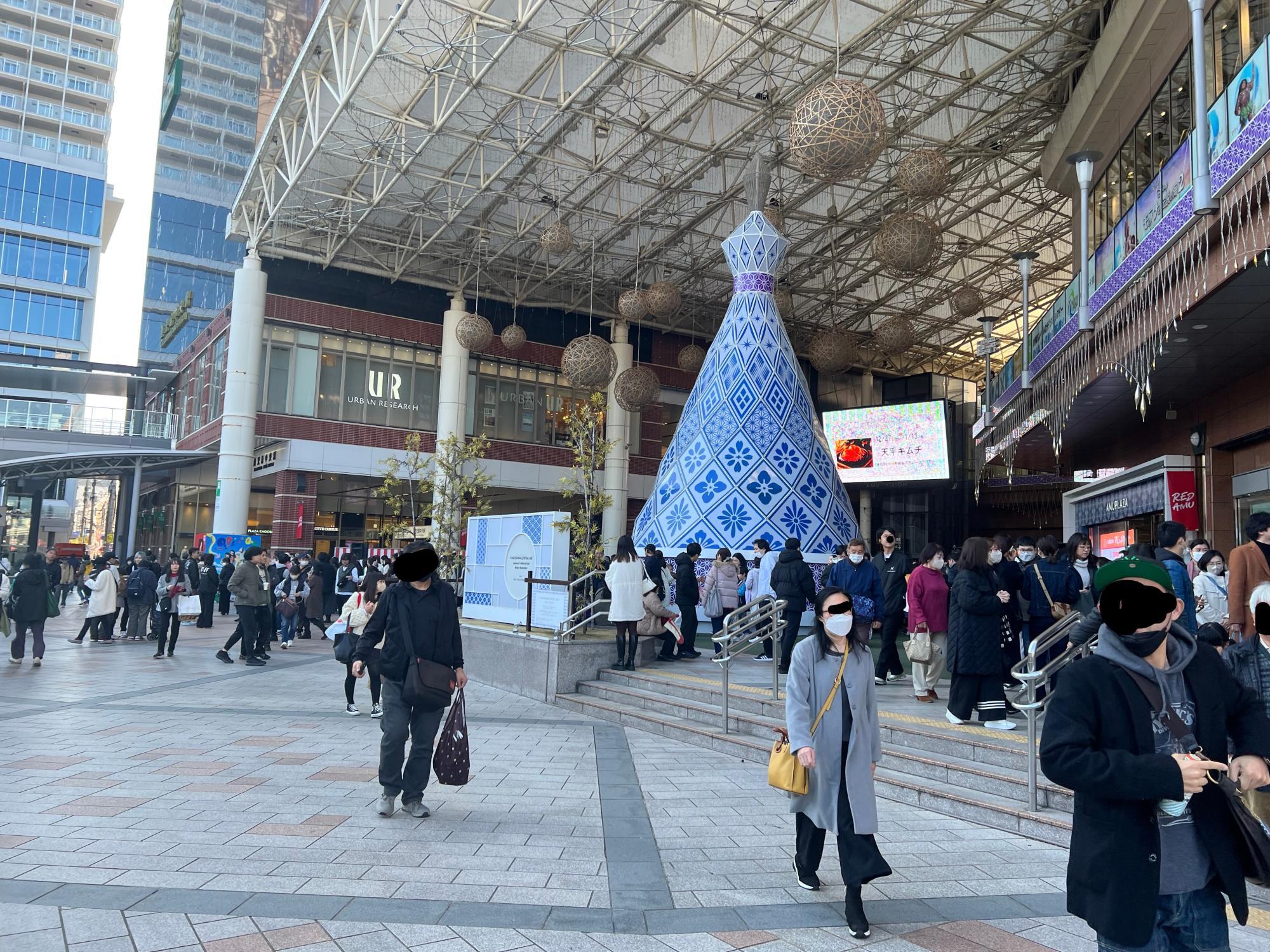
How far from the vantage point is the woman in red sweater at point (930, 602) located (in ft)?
23.0

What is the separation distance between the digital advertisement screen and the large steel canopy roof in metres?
4.23

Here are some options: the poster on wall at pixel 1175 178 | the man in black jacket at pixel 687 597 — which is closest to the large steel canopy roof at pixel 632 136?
the poster on wall at pixel 1175 178

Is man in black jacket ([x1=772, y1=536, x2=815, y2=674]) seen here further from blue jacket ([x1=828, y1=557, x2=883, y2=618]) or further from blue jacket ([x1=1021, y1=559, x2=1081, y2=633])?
blue jacket ([x1=1021, y1=559, x2=1081, y2=633])

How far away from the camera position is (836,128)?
10312 mm

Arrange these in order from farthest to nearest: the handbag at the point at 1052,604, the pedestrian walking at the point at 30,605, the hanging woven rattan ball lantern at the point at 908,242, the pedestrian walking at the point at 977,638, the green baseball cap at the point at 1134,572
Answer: the hanging woven rattan ball lantern at the point at 908,242
the pedestrian walking at the point at 30,605
the handbag at the point at 1052,604
the pedestrian walking at the point at 977,638
the green baseball cap at the point at 1134,572

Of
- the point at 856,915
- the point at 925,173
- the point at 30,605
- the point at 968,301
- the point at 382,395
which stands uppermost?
the point at 968,301

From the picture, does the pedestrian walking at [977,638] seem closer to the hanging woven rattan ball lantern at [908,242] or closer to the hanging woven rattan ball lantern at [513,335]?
the hanging woven rattan ball lantern at [908,242]

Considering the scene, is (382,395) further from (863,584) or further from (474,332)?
(863,584)

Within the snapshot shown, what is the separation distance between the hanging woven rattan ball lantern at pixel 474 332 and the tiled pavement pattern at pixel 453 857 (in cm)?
1449

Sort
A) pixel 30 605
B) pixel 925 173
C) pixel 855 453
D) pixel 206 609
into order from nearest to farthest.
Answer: pixel 30 605 → pixel 925 173 → pixel 206 609 → pixel 855 453

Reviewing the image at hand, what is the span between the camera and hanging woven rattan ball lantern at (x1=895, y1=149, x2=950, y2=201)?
44.0 feet

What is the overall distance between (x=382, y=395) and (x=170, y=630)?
14.3 metres

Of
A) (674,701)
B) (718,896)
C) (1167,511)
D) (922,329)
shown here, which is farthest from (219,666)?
(922,329)

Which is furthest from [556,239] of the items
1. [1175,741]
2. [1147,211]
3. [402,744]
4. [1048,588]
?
[1175,741]
